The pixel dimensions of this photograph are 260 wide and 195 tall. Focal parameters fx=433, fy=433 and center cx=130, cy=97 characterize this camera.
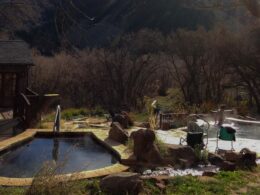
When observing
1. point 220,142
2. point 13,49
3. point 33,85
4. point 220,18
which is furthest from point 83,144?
point 33,85

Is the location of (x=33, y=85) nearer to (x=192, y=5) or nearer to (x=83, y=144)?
(x=83, y=144)

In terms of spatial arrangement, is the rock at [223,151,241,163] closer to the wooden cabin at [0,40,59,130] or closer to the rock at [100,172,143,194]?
the rock at [100,172,143,194]

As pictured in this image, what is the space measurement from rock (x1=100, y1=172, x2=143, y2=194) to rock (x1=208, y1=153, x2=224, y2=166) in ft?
10.4

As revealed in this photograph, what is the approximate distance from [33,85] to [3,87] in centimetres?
1473

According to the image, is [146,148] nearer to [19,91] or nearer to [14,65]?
[19,91]

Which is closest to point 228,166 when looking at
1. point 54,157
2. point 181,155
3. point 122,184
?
point 181,155

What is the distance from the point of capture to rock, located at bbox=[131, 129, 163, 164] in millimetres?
9164

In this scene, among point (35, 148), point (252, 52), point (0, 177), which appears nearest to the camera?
point (0, 177)

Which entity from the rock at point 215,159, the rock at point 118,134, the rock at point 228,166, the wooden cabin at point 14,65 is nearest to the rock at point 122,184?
the rock at point 228,166

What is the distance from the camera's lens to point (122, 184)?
264 inches

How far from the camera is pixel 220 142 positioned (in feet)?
39.9

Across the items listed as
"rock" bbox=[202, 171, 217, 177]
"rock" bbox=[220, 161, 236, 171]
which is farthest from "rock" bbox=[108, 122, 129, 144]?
"rock" bbox=[202, 171, 217, 177]

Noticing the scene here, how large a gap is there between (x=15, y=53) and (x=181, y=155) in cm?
929

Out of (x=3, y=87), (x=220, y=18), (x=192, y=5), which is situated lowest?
(x=3, y=87)
